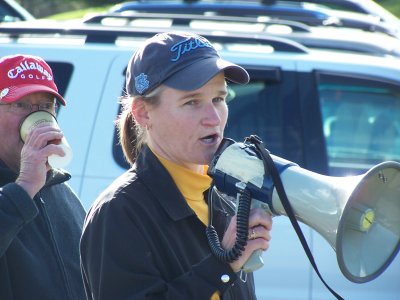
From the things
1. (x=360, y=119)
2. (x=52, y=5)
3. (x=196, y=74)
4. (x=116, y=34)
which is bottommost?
(x=52, y=5)

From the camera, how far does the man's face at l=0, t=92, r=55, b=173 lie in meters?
2.90

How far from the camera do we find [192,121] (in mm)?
2348

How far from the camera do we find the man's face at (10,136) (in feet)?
9.53

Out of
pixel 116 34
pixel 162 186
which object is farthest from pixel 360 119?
pixel 162 186

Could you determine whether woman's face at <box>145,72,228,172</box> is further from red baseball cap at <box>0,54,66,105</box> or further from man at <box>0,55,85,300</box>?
red baseball cap at <box>0,54,66,105</box>

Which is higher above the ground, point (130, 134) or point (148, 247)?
point (130, 134)

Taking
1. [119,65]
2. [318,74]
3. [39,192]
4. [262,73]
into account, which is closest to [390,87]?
[318,74]

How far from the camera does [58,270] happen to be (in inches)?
113

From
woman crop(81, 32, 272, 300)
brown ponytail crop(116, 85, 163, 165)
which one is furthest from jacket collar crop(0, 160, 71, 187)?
woman crop(81, 32, 272, 300)

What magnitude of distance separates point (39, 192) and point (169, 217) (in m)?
0.78

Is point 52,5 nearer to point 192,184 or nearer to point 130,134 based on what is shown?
point 130,134

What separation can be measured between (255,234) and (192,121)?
0.34m

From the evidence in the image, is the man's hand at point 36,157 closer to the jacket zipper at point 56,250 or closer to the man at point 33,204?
the man at point 33,204

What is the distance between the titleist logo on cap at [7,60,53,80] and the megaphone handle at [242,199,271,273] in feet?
3.40
